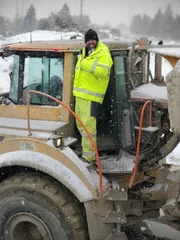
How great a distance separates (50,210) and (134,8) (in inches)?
76.7

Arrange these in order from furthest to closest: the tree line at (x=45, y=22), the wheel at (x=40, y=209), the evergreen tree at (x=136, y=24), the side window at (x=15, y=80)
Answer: the tree line at (x=45, y=22), the side window at (x=15, y=80), the wheel at (x=40, y=209), the evergreen tree at (x=136, y=24)

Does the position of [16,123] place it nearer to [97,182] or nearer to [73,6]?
[97,182]

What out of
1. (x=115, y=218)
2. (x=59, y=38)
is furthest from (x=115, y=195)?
(x=59, y=38)

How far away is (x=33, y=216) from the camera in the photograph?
3.64m

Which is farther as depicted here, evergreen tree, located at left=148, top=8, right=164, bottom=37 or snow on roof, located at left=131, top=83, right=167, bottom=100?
snow on roof, located at left=131, top=83, right=167, bottom=100

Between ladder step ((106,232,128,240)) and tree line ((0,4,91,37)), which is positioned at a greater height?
tree line ((0,4,91,37))

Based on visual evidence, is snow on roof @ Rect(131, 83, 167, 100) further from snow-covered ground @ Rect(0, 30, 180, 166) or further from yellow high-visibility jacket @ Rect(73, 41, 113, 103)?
yellow high-visibility jacket @ Rect(73, 41, 113, 103)

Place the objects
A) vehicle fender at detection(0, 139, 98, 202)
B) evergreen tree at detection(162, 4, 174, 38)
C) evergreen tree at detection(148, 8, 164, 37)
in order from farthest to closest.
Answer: vehicle fender at detection(0, 139, 98, 202) → evergreen tree at detection(148, 8, 164, 37) → evergreen tree at detection(162, 4, 174, 38)

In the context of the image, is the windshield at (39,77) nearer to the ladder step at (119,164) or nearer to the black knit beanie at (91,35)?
the black knit beanie at (91,35)

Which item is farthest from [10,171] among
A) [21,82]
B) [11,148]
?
[21,82]

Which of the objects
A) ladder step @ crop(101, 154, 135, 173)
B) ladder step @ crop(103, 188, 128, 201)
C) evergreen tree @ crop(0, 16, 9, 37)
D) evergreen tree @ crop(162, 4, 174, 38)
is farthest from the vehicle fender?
evergreen tree @ crop(0, 16, 9, 37)

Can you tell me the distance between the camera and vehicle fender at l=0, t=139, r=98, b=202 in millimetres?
3455

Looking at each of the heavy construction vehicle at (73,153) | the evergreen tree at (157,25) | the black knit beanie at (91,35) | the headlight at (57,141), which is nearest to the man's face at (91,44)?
the black knit beanie at (91,35)

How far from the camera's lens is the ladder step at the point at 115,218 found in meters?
3.46
